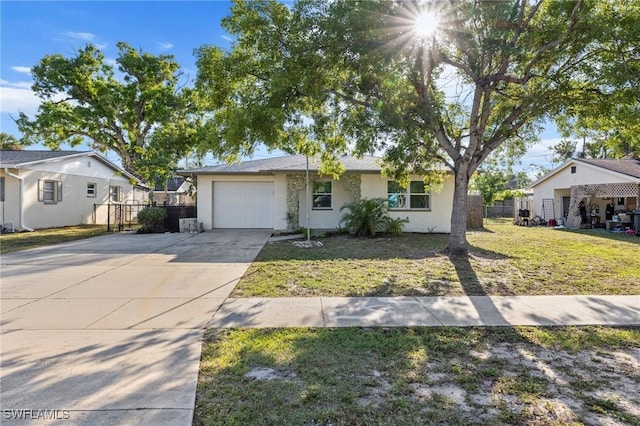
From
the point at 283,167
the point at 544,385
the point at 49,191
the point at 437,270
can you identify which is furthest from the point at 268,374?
the point at 49,191

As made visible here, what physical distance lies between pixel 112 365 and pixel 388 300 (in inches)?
156

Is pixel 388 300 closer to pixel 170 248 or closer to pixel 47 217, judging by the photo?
pixel 170 248

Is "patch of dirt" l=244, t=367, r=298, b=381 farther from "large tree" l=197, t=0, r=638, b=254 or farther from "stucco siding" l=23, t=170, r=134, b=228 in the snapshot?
"stucco siding" l=23, t=170, r=134, b=228

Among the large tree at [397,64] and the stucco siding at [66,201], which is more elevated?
the large tree at [397,64]

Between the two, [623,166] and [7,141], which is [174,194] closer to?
[7,141]

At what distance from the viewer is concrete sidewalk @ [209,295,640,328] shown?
4.97 metres

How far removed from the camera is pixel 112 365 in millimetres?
3619

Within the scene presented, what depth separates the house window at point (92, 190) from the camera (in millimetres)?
21409

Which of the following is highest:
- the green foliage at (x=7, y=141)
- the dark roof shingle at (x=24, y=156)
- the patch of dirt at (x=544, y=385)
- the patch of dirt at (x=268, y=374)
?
the green foliage at (x=7, y=141)

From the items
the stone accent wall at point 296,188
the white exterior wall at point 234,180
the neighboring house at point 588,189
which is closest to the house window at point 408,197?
the stone accent wall at point 296,188

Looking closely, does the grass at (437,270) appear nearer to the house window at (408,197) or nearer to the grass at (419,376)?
the grass at (419,376)

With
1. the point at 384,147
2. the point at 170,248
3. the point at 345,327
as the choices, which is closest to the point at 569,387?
the point at 345,327

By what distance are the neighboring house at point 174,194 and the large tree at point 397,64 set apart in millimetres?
19139

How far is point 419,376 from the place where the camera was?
3.46 meters
